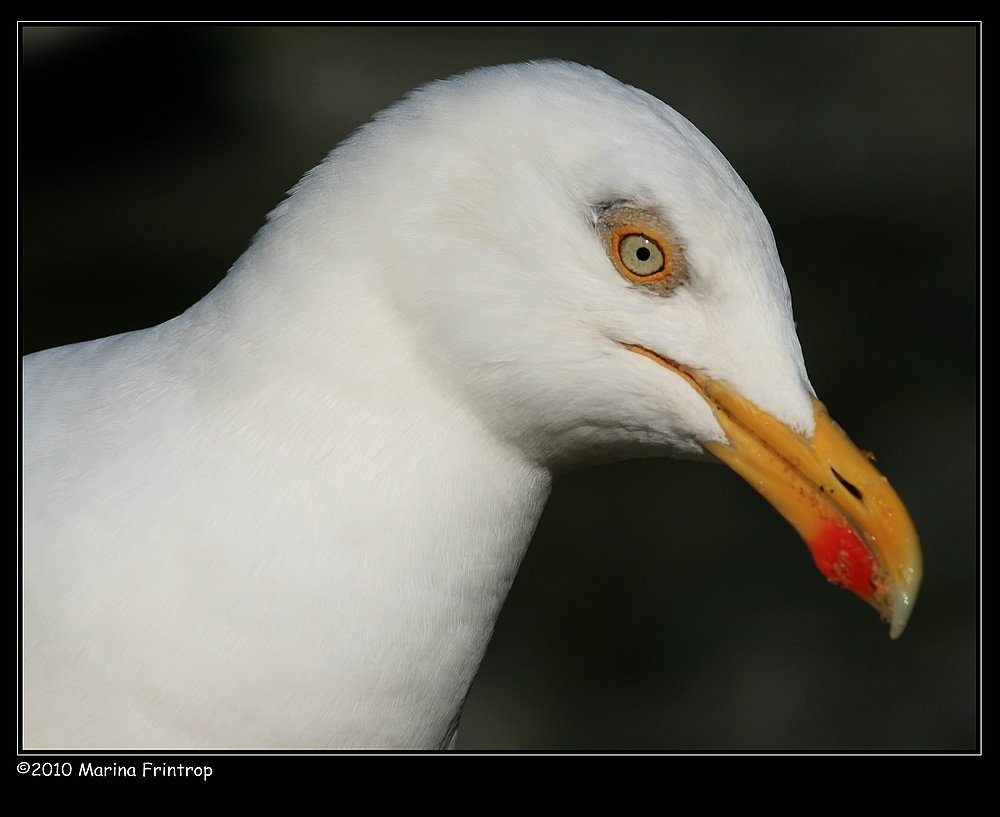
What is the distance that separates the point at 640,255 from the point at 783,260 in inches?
220

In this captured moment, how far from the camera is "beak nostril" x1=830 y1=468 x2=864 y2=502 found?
2.14 m

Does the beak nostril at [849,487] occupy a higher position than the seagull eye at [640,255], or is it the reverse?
the seagull eye at [640,255]

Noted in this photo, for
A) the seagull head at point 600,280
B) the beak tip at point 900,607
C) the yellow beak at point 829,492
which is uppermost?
the seagull head at point 600,280

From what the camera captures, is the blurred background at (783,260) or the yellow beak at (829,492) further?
the blurred background at (783,260)

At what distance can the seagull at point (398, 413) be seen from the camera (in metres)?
2.11

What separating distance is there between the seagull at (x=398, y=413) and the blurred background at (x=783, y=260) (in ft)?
11.5

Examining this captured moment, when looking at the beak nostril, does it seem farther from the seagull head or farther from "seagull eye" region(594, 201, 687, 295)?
"seagull eye" region(594, 201, 687, 295)

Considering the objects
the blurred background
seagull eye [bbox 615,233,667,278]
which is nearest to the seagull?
seagull eye [bbox 615,233,667,278]

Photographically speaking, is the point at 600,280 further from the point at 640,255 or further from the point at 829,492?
the point at 829,492

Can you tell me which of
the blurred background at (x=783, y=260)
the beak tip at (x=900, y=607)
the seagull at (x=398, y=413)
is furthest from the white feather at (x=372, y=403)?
the blurred background at (x=783, y=260)

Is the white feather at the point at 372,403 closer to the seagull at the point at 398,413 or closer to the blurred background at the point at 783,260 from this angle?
the seagull at the point at 398,413

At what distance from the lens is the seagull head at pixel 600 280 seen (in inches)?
82.7

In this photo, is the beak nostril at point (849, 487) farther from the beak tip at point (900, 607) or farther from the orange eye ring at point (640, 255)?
the orange eye ring at point (640, 255)

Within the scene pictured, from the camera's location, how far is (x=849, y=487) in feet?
7.06
